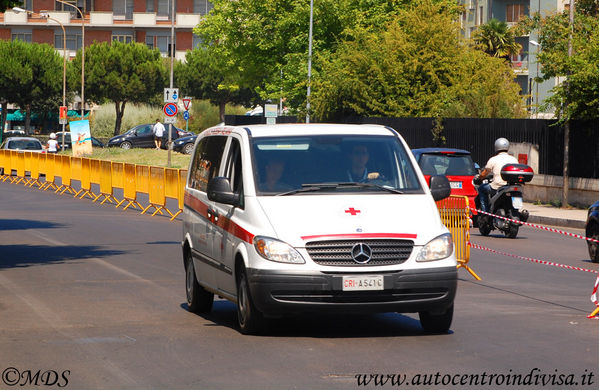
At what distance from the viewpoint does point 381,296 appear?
9328 millimetres

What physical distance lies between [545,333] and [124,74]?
9181cm

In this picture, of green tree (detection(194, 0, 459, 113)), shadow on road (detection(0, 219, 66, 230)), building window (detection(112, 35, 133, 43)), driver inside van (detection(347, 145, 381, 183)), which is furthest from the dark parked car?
driver inside van (detection(347, 145, 381, 183))

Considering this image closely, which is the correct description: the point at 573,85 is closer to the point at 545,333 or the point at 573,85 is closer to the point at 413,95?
the point at 413,95

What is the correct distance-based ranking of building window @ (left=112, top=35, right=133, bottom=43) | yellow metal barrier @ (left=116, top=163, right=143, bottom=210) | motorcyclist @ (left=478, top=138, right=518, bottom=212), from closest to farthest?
motorcyclist @ (left=478, top=138, right=518, bottom=212), yellow metal barrier @ (left=116, top=163, right=143, bottom=210), building window @ (left=112, top=35, right=133, bottom=43)

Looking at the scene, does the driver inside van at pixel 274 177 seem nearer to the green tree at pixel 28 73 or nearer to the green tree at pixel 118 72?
the green tree at pixel 118 72

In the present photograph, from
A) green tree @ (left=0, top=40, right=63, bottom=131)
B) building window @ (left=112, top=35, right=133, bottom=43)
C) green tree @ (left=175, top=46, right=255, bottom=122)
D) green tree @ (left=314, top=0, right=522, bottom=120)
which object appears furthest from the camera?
green tree @ (left=175, top=46, right=255, bottom=122)

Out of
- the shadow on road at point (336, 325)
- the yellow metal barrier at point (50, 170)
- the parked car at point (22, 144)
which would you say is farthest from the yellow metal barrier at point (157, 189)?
the parked car at point (22, 144)

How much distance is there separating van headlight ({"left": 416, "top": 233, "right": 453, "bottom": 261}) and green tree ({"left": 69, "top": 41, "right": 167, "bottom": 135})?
89765mm

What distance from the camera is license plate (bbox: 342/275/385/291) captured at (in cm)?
927

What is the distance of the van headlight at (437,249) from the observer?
9.49m

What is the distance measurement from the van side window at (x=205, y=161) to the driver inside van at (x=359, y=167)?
4.55 feet

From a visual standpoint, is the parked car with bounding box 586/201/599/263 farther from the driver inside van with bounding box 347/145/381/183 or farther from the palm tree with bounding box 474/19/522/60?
the palm tree with bounding box 474/19/522/60

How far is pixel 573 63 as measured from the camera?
32.1 metres

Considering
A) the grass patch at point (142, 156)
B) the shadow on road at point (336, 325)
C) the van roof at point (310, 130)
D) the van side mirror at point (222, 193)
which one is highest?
the van roof at point (310, 130)
